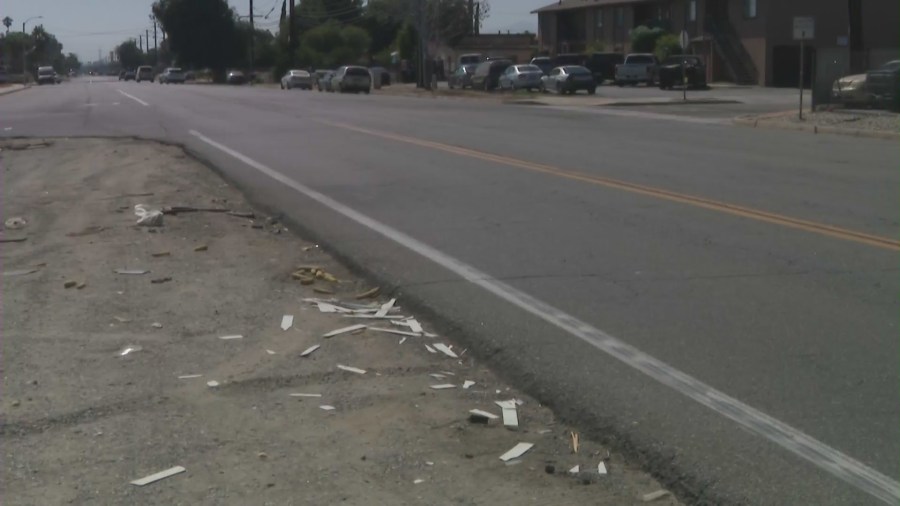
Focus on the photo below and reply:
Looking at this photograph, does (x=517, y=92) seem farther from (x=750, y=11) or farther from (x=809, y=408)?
(x=809, y=408)

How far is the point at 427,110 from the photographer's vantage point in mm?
40312

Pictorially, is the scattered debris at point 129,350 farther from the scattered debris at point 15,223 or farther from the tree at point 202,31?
the tree at point 202,31

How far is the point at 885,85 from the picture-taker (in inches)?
1211

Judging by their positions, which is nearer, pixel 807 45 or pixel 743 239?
pixel 743 239

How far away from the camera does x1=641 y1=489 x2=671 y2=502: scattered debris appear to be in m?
5.20

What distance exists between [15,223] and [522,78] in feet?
156

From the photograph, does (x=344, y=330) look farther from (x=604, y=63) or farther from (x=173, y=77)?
(x=173, y=77)

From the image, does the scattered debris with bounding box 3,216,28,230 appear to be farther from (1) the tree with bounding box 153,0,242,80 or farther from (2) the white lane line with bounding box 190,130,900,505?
(1) the tree with bounding box 153,0,242,80

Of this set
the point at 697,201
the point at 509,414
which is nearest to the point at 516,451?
the point at 509,414

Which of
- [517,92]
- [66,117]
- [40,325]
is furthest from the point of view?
[517,92]

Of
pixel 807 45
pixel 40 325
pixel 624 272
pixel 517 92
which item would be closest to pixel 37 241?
pixel 40 325

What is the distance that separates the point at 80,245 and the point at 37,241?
0.65 metres

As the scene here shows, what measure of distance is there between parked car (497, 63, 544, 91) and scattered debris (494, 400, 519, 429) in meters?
53.2

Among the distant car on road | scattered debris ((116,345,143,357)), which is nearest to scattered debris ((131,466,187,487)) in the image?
scattered debris ((116,345,143,357))
